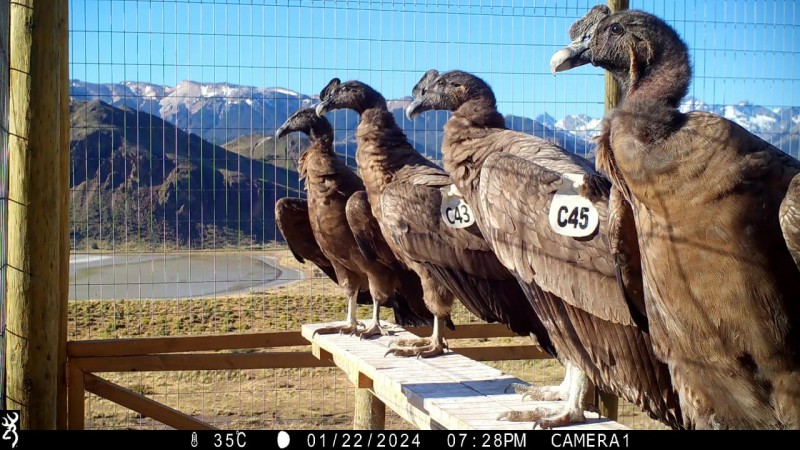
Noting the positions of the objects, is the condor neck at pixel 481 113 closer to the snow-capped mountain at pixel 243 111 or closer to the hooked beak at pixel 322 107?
the snow-capped mountain at pixel 243 111

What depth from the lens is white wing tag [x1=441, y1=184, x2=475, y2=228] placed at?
4098 millimetres

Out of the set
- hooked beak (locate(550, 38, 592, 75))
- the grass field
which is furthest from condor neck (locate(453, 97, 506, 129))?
the grass field

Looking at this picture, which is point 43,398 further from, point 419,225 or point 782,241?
point 782,241

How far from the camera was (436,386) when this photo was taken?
3.75m

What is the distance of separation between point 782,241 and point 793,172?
0.68 ft

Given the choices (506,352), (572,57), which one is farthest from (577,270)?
(506,352)

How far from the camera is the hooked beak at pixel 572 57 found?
304cm

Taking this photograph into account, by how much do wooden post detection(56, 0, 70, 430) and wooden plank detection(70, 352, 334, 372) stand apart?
0.14 metres

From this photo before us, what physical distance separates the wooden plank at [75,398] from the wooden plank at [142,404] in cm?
7

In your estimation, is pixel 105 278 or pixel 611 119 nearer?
pixel 611 119

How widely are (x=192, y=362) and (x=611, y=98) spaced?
300 cm

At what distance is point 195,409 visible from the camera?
24.1 ft

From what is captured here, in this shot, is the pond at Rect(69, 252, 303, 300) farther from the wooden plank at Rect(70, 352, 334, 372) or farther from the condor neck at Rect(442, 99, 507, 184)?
the condor neck at Rect(442, 99, 507, 184)
